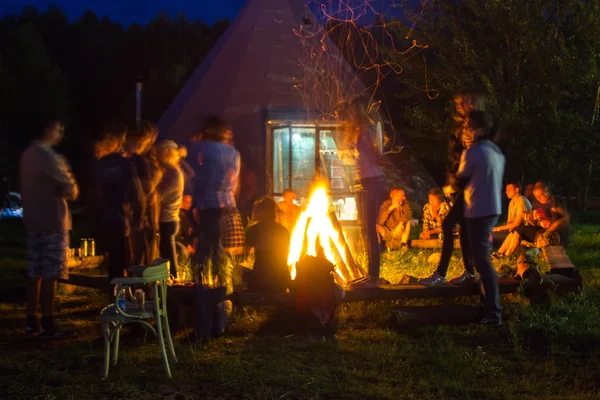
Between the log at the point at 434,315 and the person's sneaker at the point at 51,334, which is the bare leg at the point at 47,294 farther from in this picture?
the log at the point at 434,315

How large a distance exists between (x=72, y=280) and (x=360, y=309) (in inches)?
111

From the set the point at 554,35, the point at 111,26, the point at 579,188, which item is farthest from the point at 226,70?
the point at 111,26

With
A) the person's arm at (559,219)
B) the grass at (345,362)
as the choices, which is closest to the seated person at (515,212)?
the person's arm at (559,219)

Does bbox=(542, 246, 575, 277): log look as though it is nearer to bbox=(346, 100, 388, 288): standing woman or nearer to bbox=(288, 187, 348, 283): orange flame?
bbox=(346, 100, 388, 288): standing woman

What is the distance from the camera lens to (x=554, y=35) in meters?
14.9

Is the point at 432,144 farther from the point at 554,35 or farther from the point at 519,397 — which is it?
the point at 519,397

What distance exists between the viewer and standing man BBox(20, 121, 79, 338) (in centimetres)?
510

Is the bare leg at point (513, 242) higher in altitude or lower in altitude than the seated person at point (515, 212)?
lower

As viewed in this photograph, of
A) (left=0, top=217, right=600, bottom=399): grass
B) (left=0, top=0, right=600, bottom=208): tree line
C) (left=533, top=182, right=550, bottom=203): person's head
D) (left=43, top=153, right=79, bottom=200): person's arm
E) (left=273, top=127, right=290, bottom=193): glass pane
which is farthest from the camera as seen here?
(left=0, top=0, right=600, bottom=208): tree line

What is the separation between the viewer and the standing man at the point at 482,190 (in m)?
5.23

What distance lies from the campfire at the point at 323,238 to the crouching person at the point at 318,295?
0.96 m

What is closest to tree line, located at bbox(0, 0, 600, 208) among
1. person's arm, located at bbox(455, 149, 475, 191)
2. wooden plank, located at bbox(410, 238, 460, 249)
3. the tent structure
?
the tent structure

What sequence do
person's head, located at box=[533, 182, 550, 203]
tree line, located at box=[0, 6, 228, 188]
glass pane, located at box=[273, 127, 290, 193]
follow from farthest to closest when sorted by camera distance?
tree line, located at box=[0, 6, 228, 188], glass pane, located at box=[273, 127, 290, 193], person's head, located at box=[533, 182, 550, 203]

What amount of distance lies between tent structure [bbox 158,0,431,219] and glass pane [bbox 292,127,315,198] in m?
0.02
